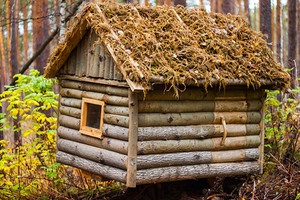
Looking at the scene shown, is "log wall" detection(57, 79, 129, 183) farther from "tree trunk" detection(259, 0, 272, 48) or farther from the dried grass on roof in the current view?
"tree trunk" detection(259, 0, 272, 48)

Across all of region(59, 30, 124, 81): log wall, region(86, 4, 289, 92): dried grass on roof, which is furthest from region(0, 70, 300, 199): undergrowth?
Answer: region(86, 4, 289, 92): dried grass on roof

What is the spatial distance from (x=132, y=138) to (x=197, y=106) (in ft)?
3.96

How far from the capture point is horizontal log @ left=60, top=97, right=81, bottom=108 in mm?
7948

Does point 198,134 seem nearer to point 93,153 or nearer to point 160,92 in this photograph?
point 160,92

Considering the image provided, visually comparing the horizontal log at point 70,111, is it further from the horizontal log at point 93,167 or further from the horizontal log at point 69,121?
the horizontal log at point 93,167

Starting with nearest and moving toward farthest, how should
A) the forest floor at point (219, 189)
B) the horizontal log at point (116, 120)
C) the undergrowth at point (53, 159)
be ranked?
the horizontal log at point (116, 120), the forest floor at point (219, 189), the undergrowth at point (53, 159)

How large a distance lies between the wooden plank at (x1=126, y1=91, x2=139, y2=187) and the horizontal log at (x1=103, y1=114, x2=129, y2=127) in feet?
0.36

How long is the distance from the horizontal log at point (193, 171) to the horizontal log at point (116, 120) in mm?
657

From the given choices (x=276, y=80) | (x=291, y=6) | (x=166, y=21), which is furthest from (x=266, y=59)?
(x=291, y=6)

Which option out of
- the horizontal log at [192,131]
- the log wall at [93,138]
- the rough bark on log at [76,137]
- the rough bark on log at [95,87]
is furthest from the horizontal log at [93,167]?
the rough bark on log at [95,87]

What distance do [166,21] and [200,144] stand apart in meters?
1.88

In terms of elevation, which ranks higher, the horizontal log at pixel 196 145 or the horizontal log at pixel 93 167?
the horizontal log at pixel 196 145

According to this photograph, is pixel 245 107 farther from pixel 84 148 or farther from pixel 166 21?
pixel 84 148

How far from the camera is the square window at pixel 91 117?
7.39 metres
